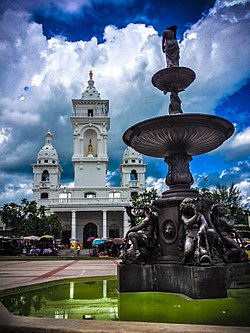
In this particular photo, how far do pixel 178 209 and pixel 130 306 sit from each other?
90.0 inches

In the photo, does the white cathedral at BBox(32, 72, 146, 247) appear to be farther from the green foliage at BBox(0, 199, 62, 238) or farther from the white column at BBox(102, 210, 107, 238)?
the green foliage at BBox(0, 199, 62, 238)

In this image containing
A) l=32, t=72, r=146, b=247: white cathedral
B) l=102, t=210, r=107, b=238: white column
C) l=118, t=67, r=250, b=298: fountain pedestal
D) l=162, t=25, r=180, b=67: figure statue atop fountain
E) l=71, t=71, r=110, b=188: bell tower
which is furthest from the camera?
l=71, t=71, r=110, b=188: bell tower

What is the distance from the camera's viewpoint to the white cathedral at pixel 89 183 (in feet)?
170

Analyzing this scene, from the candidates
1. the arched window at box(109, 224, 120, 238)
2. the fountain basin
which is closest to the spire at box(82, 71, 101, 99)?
the arched window at box(109, 224, 120, 238)

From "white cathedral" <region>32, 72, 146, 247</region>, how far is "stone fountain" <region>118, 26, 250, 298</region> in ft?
144

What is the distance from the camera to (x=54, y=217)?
46000 millimetres

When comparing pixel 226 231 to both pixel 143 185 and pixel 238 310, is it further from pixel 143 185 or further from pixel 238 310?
pixel 143 185

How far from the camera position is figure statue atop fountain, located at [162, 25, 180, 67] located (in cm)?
858

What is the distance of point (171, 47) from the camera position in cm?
864

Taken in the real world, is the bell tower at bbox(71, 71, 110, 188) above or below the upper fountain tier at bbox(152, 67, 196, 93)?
above

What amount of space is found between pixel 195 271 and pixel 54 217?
42288 mm

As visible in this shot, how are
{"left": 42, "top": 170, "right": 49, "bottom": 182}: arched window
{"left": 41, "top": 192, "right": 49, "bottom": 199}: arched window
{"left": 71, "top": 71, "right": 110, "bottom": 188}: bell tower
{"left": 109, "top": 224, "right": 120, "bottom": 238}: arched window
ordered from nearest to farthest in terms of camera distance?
1. {"left": 109, "top": 224, "right": 120, "bottom": 238}: arched window
2. {"left": 71, "top": 71, "right": 110, "bottom": 188}: bell tower
3. {"left": 41, "top": 192, "right": 49, "bottom": 199}: arched window
4. {"left": 42, "top": 170, "right": 49, "bottom": 182}: arched window

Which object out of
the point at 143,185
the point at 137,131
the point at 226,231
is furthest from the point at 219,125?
the point at 143,185

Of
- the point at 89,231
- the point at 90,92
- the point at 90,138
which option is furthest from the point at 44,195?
the point at 90,92
